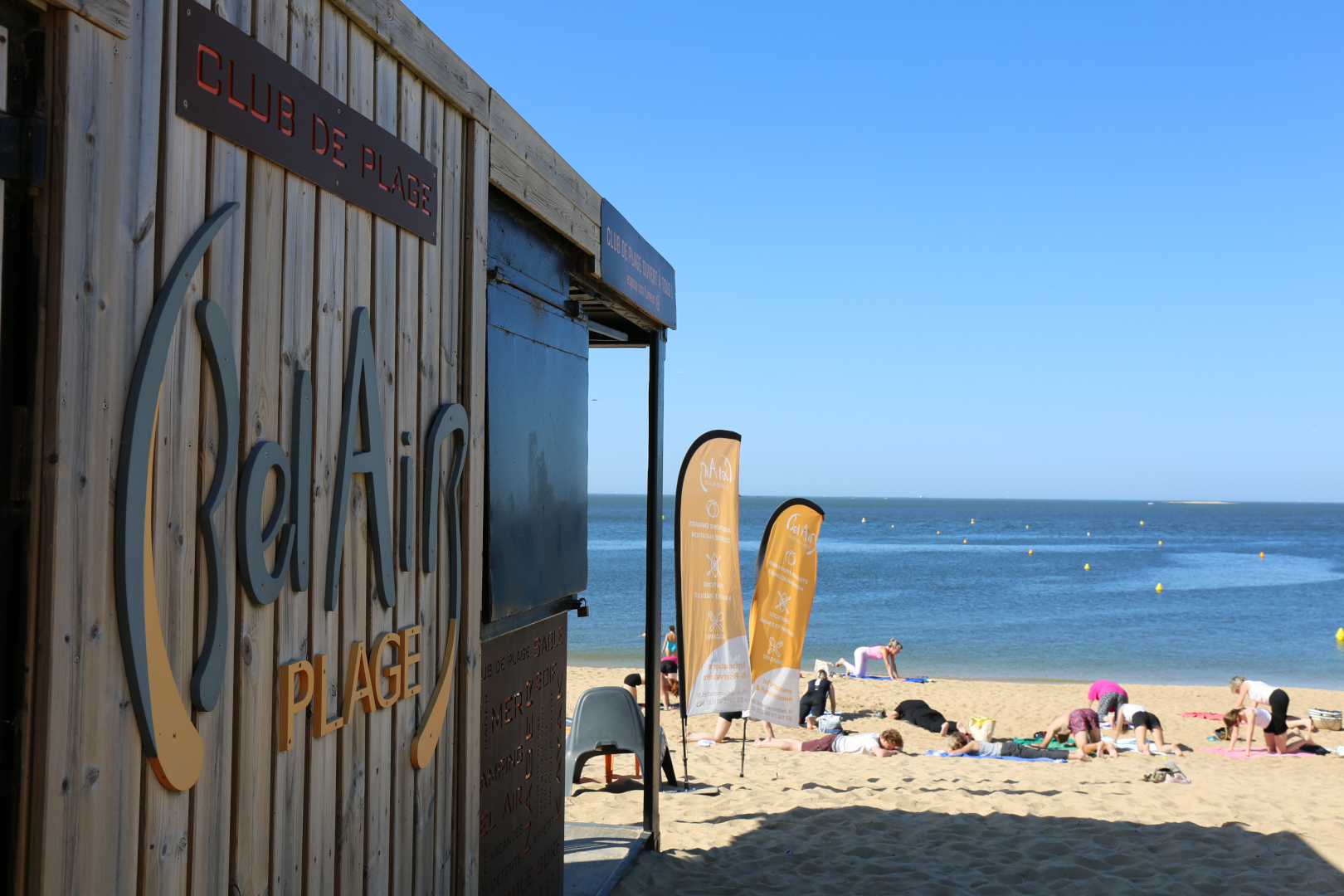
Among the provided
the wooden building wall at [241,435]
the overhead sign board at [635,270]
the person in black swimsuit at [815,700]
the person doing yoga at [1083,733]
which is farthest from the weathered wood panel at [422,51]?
the person in black swimsuit at [815,700]

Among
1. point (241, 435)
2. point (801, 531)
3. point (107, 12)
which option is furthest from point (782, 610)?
point (107, 12)

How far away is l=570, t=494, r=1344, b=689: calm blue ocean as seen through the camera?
74.2ft

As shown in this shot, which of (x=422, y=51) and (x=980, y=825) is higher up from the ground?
(x=422, y=51)

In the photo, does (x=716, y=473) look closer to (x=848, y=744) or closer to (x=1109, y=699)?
(x=848, y=744)

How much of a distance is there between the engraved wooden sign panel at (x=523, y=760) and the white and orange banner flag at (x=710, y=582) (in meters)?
1.66

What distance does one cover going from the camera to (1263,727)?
11.2m

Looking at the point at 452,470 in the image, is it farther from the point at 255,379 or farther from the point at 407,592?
the point at 255,379

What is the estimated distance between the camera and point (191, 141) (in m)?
1.80

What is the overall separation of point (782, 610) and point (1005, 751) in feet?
16.2

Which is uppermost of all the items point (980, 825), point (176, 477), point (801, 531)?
point (176, 477)

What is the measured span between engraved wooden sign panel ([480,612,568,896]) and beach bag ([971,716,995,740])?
340 inches

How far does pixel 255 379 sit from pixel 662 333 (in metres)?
3.93

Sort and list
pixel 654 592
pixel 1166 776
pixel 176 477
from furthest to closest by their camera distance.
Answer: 1. pixel 1166 776
2. pixel 654 592
3. pixel 176 477

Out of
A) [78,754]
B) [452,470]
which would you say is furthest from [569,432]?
[78,754]
